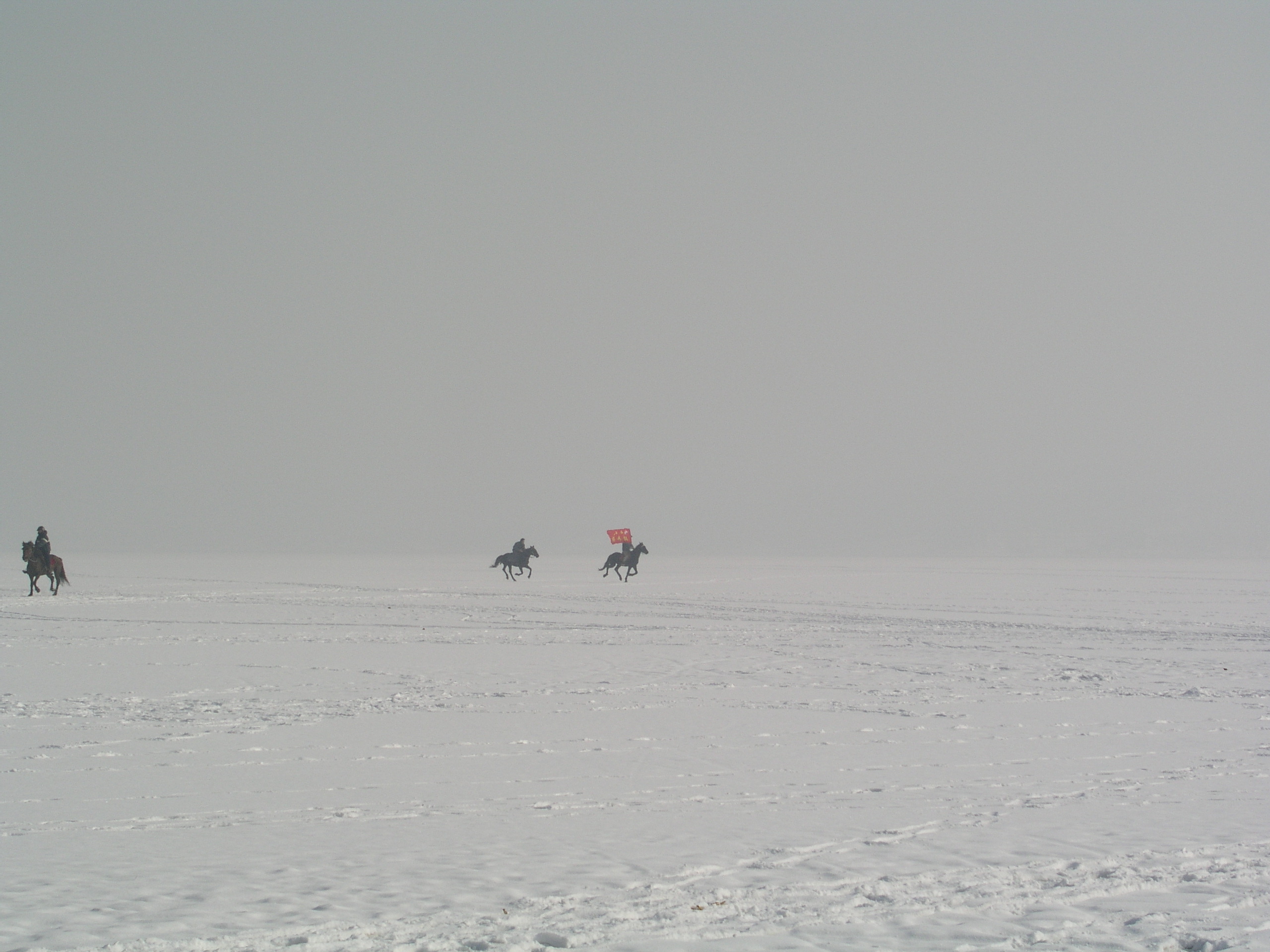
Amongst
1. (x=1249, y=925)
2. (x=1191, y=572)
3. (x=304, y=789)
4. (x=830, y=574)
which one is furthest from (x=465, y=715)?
(x=1191, y=572)

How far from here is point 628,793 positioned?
9.07 m

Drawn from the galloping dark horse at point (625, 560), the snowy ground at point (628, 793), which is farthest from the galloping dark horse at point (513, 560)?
the snowy ground at point (628, 793)

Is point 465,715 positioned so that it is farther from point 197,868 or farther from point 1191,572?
point 1191,572

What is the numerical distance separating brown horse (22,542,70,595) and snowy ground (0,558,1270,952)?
12.0 m

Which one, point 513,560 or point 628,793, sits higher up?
point 513,560

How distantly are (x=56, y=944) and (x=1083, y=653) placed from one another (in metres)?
17.7

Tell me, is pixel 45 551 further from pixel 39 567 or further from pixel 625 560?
pixel 625 560

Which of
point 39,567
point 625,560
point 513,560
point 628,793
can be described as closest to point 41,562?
point 39,567

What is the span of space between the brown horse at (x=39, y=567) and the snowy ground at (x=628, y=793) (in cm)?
1201

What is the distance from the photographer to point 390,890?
6469 millimetres

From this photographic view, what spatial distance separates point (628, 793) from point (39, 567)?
2873cm

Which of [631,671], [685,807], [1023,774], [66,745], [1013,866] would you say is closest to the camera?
[1013,866]

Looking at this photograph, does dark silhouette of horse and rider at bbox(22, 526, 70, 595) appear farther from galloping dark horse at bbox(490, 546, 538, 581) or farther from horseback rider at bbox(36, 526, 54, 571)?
galloping dark horse at bbox(490, 546, 538, 581)

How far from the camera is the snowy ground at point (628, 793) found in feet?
19.7
